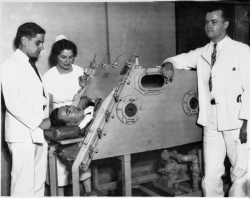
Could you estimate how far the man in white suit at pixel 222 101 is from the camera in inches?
101

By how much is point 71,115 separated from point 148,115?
26.4 inches

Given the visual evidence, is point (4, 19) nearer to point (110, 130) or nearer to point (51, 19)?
point (51, 19)

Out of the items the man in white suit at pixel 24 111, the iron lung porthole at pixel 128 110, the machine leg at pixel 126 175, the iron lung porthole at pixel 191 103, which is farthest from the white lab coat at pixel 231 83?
the man in white suit at pixel 24 111

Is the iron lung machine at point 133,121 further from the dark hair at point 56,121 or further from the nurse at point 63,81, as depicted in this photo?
the nurse at point 63,81

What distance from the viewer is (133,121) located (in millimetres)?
2463

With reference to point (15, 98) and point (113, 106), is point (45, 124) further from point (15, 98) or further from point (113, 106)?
point (113, 106)

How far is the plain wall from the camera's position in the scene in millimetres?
3262

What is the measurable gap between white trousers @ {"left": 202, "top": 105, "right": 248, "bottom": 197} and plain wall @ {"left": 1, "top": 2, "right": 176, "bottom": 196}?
5.52ft

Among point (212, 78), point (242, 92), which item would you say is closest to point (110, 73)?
point (212, 78)

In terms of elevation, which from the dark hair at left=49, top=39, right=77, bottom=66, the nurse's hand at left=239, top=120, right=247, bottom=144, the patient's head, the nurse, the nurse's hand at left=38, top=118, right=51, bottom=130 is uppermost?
the dark hair at left=49, top=39, right=77, bottom=66

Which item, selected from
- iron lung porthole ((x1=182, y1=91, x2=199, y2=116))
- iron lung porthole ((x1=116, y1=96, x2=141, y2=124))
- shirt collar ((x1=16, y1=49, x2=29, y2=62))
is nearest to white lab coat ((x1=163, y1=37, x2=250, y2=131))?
iron lung porthole ((x1=182, y1=91, x2=199, y2=116))

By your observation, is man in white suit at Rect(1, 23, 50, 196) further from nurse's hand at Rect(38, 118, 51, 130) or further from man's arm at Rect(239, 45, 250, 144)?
man's arm at Rect(239, 45, 250, 144)

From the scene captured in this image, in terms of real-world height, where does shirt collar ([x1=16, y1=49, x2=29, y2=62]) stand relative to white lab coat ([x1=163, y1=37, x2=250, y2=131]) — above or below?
above

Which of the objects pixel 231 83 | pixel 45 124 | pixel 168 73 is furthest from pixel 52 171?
pixel 231 83
